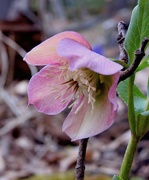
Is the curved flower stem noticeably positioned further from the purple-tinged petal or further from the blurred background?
the blurred background

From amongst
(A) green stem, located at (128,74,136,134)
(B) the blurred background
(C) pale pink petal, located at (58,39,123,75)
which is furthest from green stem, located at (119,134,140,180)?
(B) the blurred background

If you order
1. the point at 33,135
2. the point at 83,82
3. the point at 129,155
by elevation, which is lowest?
the point at 33,135

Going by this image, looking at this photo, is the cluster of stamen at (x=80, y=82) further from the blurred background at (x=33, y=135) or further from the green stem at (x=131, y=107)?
the blurred background at (x=33, y=135)

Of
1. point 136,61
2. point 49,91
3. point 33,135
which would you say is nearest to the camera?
point 136,61

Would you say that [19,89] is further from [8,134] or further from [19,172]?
[19,172]

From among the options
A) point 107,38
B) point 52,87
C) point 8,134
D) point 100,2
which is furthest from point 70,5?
point 52,87

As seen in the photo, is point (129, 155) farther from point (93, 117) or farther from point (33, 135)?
point (33, 135)

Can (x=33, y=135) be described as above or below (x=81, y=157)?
below

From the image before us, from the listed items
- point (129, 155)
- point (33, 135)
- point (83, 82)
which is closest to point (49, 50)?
point (83, 82)
